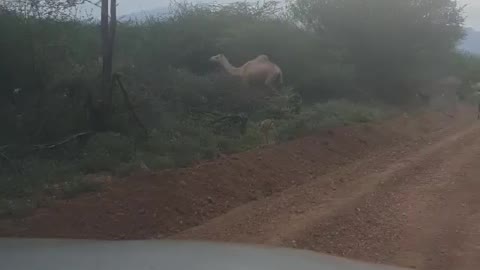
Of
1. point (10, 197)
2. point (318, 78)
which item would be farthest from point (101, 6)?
point (318, 78)

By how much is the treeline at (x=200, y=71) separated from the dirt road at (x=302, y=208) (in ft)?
4.08

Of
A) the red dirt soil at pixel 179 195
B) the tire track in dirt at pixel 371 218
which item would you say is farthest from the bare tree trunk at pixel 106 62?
the tire track in dirt at pixel 371 218

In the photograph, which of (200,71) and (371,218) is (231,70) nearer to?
(200,71)

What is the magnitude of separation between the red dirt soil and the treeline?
0.91m

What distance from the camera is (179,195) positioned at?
11.4 meters

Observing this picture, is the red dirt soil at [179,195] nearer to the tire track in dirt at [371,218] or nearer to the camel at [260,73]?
the tire track in dirt at [371,218]

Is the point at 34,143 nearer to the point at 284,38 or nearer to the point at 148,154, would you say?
the point at 148,154

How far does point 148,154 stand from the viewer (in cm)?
1371

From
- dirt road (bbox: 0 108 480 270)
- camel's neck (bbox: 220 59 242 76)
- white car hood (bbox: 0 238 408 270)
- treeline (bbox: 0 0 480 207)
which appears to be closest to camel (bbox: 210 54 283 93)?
camel's neck (bbox: 220 59 242 76)

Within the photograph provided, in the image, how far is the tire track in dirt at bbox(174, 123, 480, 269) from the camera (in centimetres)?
947

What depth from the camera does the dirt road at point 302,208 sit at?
973 centimetres

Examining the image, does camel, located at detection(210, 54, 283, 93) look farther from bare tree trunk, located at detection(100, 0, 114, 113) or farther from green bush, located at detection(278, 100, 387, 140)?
bare tree trunk, located at detection(100, 0, 114, 113)

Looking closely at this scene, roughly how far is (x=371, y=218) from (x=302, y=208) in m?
1.02

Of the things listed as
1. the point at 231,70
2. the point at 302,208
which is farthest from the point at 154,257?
the point at 231,70
